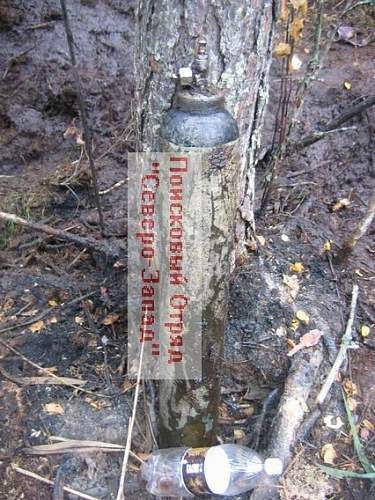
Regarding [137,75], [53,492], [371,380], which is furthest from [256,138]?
[53,492]

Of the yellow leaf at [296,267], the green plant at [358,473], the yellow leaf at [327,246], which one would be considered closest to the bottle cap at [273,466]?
the green plant at [358,473]

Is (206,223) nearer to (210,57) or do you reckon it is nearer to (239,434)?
(210,57)

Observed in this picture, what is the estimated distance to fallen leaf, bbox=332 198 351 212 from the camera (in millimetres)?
2826

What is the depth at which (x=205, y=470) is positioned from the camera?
1547 mm

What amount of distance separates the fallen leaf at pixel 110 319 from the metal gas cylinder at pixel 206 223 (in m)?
0.46

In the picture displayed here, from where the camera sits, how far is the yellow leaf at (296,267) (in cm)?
227


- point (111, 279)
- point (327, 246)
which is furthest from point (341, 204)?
point (111, 279)

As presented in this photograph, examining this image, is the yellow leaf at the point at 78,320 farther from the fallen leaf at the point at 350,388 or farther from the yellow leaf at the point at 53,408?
the fallen leaf at the point at 350,388

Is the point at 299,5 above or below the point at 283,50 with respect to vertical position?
above

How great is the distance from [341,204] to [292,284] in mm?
839

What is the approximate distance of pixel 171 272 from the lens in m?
1.45

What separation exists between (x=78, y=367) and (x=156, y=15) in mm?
1213

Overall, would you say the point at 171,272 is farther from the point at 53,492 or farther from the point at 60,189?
the point at 60,189

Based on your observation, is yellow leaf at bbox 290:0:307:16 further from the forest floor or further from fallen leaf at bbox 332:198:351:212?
fallen leaf at bbox 332:198:351:212
